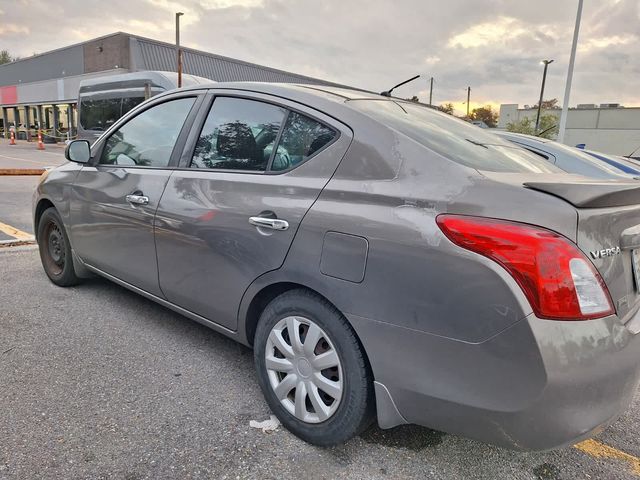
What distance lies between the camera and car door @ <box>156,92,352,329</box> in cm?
217

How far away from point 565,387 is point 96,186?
10.3 ft

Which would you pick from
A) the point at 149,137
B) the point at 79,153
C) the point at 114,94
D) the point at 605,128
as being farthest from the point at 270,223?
the point at 605,128

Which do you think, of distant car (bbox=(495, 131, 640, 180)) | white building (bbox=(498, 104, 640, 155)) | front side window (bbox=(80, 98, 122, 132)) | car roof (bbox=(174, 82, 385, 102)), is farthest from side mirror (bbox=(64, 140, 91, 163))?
white building (bbox=(498, 104, 640, 155))

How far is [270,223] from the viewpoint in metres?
2.21

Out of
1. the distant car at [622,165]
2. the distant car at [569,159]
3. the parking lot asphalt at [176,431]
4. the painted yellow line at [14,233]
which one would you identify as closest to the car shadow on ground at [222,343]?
the parking lot asphalt at [176,431]

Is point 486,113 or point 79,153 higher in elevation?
point 486,113

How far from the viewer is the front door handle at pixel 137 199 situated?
292 centimetres

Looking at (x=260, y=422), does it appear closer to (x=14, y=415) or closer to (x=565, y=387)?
(x=14, y=415)

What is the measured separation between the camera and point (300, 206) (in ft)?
6.96

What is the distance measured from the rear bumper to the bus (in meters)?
11.4

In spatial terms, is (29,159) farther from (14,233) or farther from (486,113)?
(486,113)

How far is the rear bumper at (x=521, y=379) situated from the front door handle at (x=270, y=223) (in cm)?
63

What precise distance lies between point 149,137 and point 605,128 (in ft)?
176

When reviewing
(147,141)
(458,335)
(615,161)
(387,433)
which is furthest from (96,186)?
(615,161)
